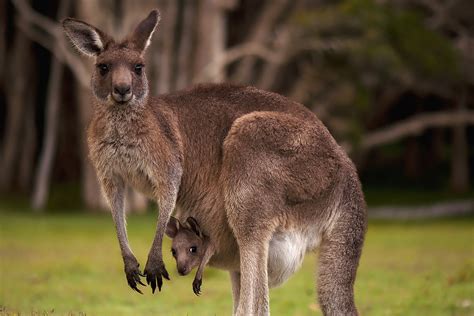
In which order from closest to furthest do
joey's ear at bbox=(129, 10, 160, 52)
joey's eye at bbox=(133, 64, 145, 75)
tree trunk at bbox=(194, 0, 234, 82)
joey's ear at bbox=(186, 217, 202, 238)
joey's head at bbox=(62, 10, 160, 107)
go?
joey's head at bbox=(62, 10, 160, 107), joey's eye at bbox=(133, 64, 145, 75), joey's ear at bbox=(129, 10, 160, 52), joey's ear at bbox=(186, 217, 202, 238), tree trunk at bbox=(194, 0, 234, 82)

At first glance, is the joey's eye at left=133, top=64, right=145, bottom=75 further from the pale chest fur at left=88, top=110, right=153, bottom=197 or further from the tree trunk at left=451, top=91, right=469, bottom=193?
the tree trunk at left=451, top=91, right=469, bottom=193

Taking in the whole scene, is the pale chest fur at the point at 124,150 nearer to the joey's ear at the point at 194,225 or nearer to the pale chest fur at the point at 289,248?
the joey's ear at the point at 194,225

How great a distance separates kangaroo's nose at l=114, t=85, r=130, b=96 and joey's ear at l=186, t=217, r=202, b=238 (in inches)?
42.2

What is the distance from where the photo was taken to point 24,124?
90.8 feet

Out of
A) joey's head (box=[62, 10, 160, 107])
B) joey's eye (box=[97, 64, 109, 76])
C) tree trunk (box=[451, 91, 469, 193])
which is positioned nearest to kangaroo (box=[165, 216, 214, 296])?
joey's head (box=[62, 10, 160, 107])

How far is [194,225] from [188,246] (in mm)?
179

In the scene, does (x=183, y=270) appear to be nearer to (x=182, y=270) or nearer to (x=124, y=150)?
(x=182, y=270)

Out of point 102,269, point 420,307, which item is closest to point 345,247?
point 420,307

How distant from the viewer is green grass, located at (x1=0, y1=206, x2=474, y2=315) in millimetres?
10375

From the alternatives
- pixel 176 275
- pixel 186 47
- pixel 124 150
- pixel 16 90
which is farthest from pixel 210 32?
pixel 124 150

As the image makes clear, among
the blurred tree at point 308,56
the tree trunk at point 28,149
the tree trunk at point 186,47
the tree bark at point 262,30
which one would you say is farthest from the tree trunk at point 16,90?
the tree bark at point 262,30

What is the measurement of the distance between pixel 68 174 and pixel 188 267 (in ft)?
75.1

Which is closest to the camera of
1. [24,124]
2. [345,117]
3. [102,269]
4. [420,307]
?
[420,307]

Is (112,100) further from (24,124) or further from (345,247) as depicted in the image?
(24,124)
